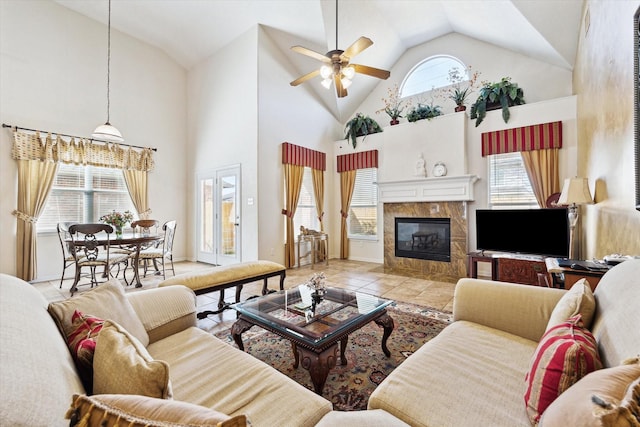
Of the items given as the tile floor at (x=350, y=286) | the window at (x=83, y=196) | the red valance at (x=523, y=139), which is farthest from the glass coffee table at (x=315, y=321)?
the window at (x=83, y=196)

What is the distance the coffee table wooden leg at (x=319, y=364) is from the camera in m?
1.56

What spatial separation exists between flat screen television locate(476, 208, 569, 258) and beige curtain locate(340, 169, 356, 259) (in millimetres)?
2976

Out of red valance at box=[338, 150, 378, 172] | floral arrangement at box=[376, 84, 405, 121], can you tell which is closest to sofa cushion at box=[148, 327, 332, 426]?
red valance at box=[338, 150, 378, 172]

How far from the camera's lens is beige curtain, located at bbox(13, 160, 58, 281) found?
438 centimetres

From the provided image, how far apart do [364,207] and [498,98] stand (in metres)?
3.22

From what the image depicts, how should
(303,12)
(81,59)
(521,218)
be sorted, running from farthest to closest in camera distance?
(81,59) < (303,12) < (521,218)

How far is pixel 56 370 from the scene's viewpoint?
0.70m

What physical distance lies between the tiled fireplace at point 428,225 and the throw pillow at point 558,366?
3910mm

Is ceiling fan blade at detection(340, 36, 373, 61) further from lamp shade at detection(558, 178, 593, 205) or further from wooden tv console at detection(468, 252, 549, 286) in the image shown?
wooden tv console at detection(468, 252, 549, 286)

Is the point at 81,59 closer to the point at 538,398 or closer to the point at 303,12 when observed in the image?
the point at 303,12

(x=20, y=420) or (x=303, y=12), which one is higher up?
(x=303, y=12)

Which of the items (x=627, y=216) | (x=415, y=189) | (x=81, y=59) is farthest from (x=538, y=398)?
(x=81, y=59)

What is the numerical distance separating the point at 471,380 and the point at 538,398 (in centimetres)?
32

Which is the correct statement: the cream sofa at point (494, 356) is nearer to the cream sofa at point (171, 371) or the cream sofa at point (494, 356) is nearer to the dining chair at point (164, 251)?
the cream sofa at point (171, 371)
